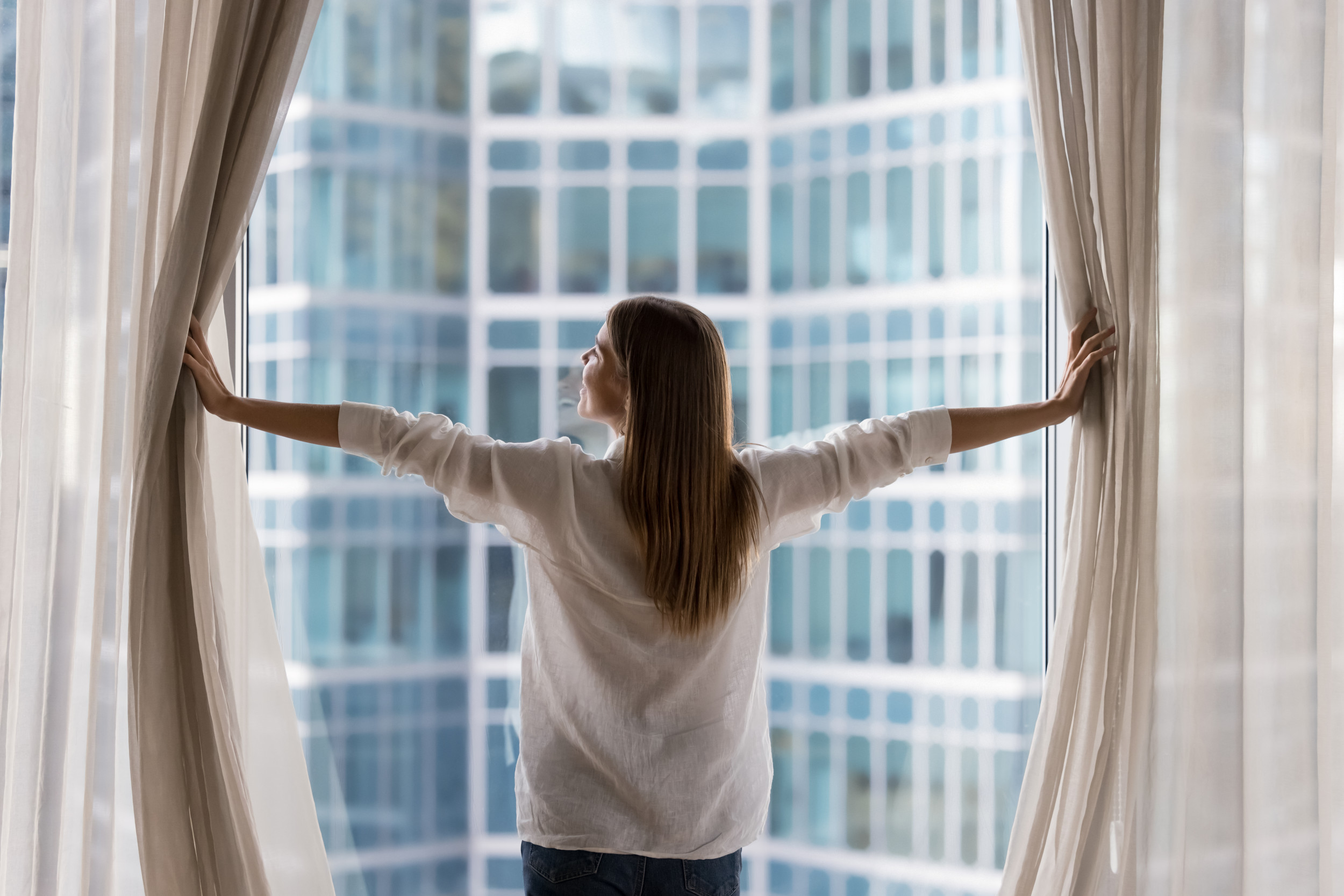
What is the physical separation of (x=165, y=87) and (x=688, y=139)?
824 mm

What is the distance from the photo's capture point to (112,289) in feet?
4.09

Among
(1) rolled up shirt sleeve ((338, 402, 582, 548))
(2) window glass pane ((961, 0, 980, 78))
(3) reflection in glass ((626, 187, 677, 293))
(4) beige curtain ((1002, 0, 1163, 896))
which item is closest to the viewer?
(1) rolled up shirt sleeve ((338, 402, 582, 548))

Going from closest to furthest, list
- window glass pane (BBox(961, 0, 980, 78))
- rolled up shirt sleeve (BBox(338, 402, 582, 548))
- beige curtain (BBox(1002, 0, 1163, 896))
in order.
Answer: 1. rolled up shirt sleeve (BBox(338, 402, 582, 548))
2. beige curtain (BBox(1002, 0, 1163, 896))
3. window glass pane (BBox(961, 0, 980, 78))

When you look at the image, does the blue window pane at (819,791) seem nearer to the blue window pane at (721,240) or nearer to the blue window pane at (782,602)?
the blue window pane at (782,602)

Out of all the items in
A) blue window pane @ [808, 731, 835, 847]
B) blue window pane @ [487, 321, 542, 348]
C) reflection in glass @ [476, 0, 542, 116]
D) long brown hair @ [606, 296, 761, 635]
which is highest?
reflection in glass @ [476, 0, 542, 116]

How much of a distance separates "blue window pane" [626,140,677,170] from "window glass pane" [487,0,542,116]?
18cm

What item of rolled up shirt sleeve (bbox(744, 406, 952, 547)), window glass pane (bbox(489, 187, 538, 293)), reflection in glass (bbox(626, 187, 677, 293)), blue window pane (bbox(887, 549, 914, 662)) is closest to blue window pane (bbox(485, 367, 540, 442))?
window glass pane (bbox(489, 187, 538, 293))

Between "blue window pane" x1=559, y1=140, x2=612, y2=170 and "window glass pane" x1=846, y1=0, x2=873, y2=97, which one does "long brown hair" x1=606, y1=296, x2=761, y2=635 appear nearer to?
"blue window pane" x1=559, y1=140, x2=612, y2=170

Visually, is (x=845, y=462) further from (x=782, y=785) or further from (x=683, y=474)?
(x=782, y=785)

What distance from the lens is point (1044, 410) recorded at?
1301mm

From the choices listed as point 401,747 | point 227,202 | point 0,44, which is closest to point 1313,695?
point 401,747

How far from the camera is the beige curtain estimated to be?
1.27 metres

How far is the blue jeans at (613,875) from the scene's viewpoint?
3.98ft

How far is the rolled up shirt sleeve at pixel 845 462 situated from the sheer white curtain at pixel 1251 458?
1.14 ft
